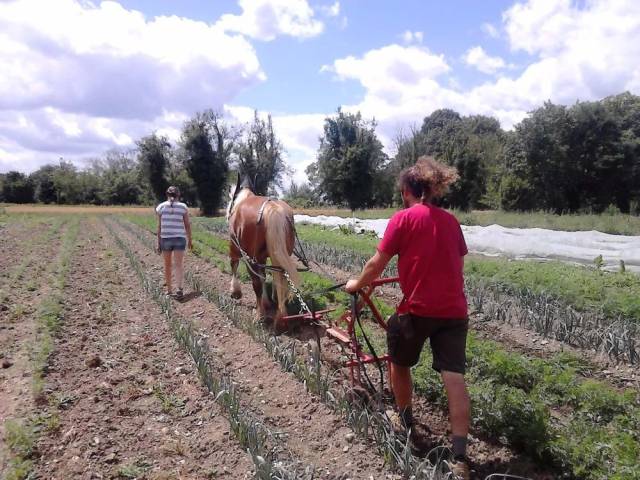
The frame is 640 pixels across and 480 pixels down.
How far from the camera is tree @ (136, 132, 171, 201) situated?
4450cm

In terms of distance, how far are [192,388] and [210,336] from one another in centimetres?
169

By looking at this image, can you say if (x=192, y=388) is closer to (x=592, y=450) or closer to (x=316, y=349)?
(x=316, y=349)

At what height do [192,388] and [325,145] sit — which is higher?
[325,145]

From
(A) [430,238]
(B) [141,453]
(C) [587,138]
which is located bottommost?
(B) [141,453]

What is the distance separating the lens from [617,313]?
241 inches

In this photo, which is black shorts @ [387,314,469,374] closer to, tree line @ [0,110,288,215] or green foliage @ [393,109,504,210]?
green foliage @ [393,109,504,210]

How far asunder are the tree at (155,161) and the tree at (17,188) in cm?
3431

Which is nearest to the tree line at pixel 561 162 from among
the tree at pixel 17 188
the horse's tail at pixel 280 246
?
the horse's tail at pixel 280 246

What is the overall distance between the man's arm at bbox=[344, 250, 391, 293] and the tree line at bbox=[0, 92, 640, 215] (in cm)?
1749

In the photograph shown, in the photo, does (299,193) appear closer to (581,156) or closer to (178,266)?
(581,156)

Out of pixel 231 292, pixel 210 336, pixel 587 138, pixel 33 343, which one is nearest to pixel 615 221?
pixel 587 138

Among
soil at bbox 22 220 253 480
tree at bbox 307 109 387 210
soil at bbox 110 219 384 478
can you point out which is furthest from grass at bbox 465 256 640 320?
tree at bbox 307 109 387 210

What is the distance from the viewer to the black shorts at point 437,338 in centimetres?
302

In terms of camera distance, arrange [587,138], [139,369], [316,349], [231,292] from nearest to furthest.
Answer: [316,349] < [139,369] < [231,292] < [587,138]
